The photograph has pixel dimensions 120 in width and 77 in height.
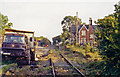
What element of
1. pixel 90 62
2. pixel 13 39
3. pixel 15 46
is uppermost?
pixel 13 39

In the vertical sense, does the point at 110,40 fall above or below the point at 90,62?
above

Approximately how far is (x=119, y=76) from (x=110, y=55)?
1025 millimetres

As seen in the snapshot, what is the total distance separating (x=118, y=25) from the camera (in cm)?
746

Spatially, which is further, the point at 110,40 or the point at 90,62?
the point at 90,62

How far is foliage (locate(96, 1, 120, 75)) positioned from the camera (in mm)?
7336

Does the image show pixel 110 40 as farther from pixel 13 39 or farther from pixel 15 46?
pixel 13 39

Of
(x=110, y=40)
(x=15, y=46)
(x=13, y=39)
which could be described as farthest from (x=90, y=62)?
(x=110, y=40)

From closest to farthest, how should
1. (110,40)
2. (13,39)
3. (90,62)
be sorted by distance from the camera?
A: (110,40)
(13,39)
(90,62)

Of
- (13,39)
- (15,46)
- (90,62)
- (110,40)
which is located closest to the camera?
(110,40)

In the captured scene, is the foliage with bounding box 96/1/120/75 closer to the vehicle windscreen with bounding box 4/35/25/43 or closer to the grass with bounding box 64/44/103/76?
the grass with bounding box 64/44/103/76

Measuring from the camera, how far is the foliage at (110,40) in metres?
7.34

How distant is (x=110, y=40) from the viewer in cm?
733

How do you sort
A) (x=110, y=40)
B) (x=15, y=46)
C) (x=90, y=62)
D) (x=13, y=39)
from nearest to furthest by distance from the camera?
(x=110, y=40)
(x=15, y=46)
(x=13, y=39)
(x=90, y=62)

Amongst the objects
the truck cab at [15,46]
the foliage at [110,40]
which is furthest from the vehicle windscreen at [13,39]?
the foliage at [110,40]
